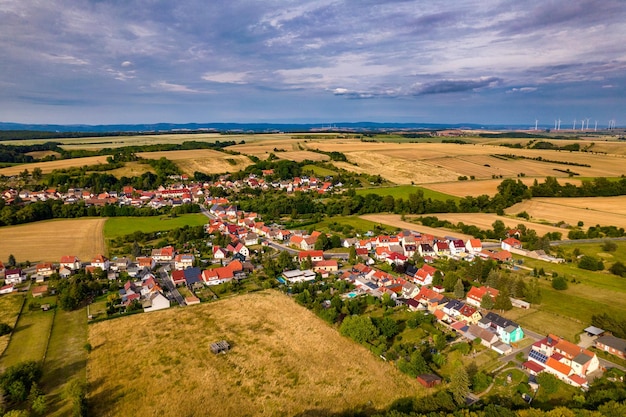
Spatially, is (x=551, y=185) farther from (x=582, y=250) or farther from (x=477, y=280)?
(x=477, y=280)

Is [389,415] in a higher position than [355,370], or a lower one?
higher

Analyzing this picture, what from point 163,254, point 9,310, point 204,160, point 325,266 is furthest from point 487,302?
point 204,160

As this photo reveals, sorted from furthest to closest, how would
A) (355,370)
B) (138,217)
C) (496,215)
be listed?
(138,217)
(496,215)
(355,370)

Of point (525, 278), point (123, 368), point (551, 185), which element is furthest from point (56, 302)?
point (551, 185)

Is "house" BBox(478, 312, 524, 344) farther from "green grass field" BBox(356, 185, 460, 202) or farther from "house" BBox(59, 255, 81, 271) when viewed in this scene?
"green grass field" BBox(356, 185, 460, 202)

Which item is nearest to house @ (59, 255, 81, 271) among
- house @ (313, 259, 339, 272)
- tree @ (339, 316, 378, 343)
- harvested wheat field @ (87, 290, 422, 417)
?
harvested wheat field @ (87, 290, 422, 417)

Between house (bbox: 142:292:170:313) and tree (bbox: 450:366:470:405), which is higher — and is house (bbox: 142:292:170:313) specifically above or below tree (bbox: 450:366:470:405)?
below

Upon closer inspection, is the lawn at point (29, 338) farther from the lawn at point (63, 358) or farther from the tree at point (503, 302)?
the tree at point (503, 302)
